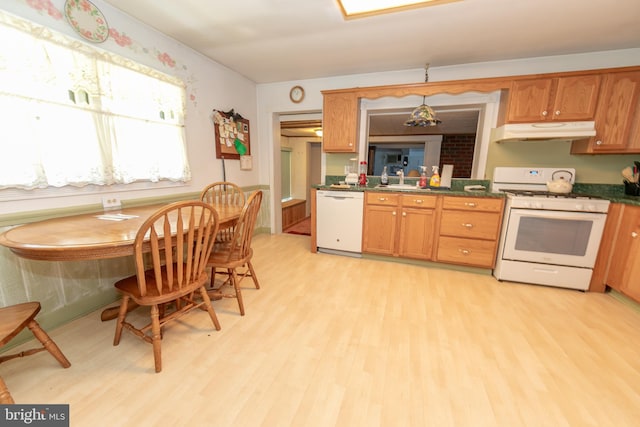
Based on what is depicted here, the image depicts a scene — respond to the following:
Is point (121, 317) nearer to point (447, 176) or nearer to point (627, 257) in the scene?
point (447, 176)

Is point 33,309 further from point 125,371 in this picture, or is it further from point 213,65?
point 213,65

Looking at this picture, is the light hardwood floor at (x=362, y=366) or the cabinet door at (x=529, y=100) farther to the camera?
the cabinet door at (x=529, y=100)

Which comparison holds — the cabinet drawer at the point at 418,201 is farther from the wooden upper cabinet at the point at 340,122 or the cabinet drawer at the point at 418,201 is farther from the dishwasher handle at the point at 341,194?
the wooden upper cabinet at the point at 340,122

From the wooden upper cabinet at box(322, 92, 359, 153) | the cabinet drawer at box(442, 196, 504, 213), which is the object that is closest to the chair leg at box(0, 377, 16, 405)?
the wooden upper cabinet at box(322, 92, 359, 153)

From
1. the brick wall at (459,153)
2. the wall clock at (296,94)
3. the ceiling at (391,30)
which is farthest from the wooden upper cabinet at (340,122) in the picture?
the brick wall at (459,153)

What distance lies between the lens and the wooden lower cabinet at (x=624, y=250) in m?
2.01

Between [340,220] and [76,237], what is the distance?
7.78 feet

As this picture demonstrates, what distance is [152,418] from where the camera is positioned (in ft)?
3.66

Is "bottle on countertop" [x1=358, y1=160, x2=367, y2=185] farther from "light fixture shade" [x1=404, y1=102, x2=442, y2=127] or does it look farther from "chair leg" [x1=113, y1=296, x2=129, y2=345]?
"chair leg" [x1=113, y1=296, x2=129, y2=345]

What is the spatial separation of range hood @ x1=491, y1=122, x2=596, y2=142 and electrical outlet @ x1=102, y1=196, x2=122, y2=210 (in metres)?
3.70

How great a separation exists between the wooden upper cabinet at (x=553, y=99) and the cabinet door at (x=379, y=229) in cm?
159

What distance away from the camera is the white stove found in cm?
225

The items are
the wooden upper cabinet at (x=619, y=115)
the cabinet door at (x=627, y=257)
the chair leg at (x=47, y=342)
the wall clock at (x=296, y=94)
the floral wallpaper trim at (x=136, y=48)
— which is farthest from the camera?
the wall clock at (x=296, y=94)

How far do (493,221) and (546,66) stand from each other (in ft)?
5.86
